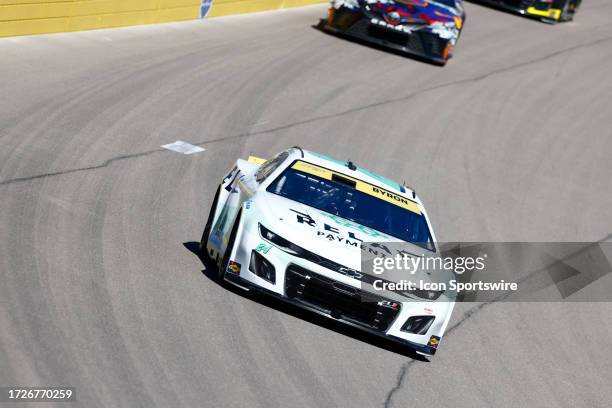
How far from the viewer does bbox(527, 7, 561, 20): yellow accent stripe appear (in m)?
28.9

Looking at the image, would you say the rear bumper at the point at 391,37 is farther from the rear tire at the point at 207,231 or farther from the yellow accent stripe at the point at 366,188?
the rear tire at the point at 207,231

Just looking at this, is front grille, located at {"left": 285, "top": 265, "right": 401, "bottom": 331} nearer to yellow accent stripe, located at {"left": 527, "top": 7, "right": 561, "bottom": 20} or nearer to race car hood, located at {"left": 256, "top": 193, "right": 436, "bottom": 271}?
race car hood, located at {"left": 256, "top": 193, "right": 436, "bottom": 271}

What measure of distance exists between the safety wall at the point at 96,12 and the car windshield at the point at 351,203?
26.4 ft

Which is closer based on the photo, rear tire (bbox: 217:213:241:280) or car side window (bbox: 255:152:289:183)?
rear tire (bbox: 217:213:241:280)

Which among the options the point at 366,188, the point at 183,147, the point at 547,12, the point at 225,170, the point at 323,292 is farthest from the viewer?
the point at 547,12

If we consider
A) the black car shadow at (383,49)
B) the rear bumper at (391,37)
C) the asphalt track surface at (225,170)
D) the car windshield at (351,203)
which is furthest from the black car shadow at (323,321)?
the black car shadow at (383,49)

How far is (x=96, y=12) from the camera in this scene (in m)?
18.2

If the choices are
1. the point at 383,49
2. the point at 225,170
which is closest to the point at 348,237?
the point at 225,170

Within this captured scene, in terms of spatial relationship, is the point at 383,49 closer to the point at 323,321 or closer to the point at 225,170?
the point at 225,170

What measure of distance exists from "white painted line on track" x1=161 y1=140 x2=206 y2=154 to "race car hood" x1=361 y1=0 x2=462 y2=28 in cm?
825

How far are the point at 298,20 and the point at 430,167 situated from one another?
27.2 ft

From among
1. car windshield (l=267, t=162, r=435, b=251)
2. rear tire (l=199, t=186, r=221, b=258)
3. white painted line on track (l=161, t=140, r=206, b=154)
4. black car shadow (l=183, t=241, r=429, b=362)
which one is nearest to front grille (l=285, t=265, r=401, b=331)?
black car shadow (l=183, t=241, r=429, b=362)

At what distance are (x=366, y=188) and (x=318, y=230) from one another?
132 cm

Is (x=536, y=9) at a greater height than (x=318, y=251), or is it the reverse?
(x=318, y=251)
